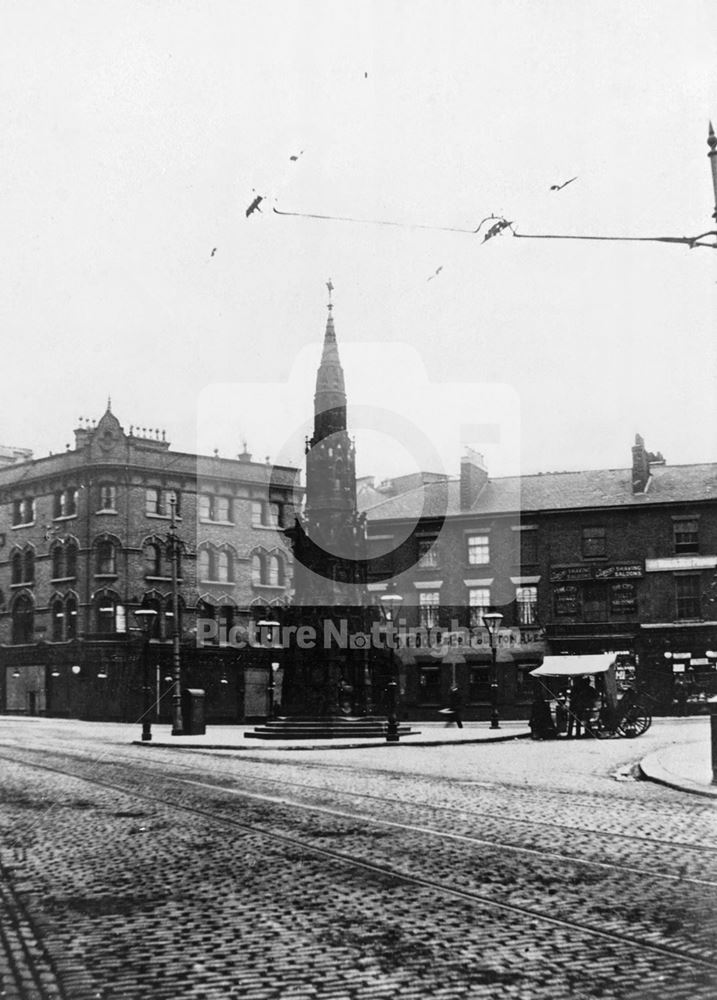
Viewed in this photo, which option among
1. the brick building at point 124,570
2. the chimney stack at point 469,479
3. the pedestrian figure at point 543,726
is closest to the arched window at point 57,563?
the brick building at point 124,570

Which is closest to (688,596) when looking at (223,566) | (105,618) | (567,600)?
(567,600)

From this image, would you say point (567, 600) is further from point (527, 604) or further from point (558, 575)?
point (527, 604)

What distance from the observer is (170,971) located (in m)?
5.61

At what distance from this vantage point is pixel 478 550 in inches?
1719

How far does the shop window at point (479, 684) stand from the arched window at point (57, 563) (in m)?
19.8

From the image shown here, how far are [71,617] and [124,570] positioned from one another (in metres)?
3.22

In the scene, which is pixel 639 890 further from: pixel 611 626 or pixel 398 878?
pixel 611 626

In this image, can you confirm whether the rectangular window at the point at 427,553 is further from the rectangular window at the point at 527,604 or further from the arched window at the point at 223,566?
the arched window at the point at 223,566

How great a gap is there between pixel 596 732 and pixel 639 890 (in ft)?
62.2

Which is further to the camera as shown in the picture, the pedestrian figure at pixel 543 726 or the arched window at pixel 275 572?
the arched window at pixel 275 572

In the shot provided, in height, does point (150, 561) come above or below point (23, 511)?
below

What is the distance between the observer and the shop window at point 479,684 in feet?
140

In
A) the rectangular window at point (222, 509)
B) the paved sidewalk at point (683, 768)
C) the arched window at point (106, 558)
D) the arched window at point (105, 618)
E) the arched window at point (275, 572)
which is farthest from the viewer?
the arched window at point (275, 572)

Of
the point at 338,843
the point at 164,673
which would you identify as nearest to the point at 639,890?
the point at 338,843
